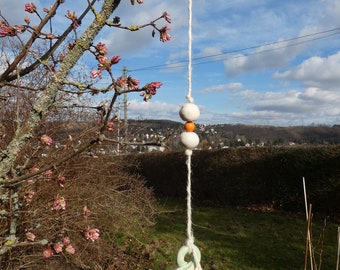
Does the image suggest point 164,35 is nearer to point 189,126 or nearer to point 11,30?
point 189,126

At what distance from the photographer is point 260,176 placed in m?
11.3

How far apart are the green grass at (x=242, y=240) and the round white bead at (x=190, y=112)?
4562 millimetres

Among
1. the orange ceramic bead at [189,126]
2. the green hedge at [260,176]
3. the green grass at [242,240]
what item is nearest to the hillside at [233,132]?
the orange ceramic bead at [189,126]

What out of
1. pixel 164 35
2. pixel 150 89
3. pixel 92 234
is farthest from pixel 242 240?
pixel 150 89

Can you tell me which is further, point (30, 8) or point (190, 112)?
point (30, 8)

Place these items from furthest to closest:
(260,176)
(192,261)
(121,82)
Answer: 1. (260,176)
2. (121,82)
3. (192,261)

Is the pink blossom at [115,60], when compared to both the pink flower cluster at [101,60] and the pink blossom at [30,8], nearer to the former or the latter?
the pink flower cluster at [101,60]

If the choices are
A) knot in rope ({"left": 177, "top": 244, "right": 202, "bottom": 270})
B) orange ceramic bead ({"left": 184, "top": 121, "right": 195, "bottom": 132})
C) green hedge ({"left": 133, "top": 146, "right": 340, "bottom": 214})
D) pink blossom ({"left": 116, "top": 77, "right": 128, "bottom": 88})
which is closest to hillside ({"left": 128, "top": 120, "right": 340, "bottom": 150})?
orange ceramic bead ({"left": 184, "top": 121, "right": 195, "bottom": 132})

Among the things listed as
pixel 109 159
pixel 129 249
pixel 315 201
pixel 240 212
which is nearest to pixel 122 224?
pixel 129 249

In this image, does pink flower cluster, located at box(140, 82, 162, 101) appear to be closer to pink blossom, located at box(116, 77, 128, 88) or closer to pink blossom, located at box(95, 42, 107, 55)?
pink blossom, located at box(116, 77, 128, 88)

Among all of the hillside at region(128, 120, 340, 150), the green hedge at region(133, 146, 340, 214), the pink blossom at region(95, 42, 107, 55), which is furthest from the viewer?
the green hedge at region(133, 146, 340, 214)

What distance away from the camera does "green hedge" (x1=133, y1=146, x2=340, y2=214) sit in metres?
9.70

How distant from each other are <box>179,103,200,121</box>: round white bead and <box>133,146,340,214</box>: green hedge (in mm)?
8689

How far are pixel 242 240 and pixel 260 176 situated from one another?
14.0 ft
